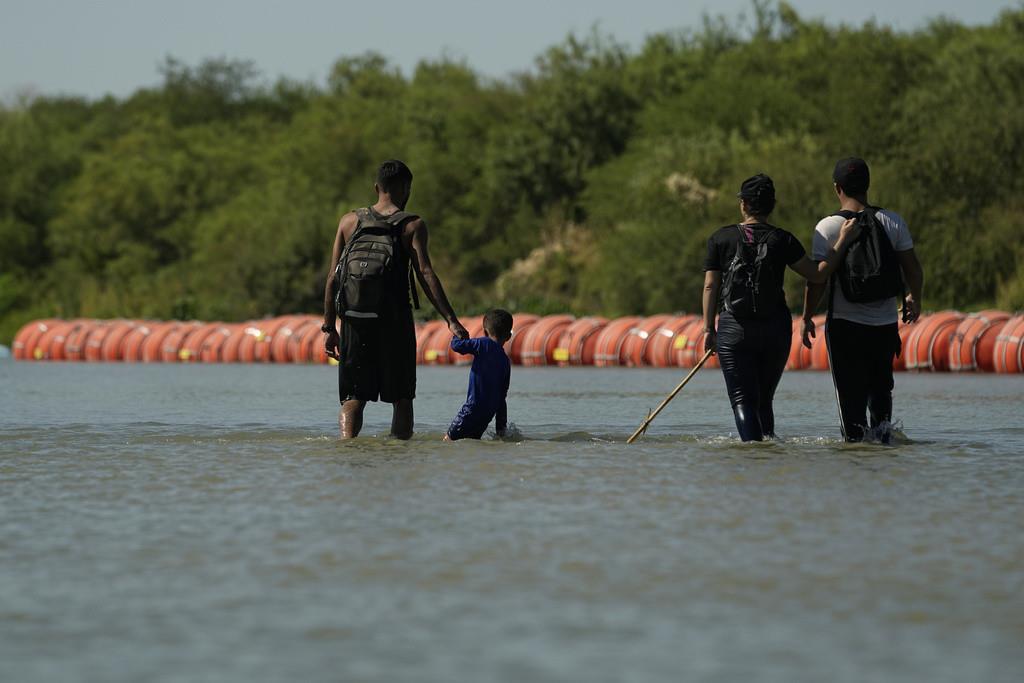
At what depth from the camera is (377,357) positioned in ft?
35.8

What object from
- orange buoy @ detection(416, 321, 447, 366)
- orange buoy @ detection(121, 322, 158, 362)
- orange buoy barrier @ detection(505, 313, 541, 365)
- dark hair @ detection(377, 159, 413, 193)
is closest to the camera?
dark hair @ detection(377, 159, 413, 193)

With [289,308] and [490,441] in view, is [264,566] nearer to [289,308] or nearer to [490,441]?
[490,441]

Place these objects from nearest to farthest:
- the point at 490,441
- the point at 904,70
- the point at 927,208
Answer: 1. the point at 490,441
2. the point at 927,208
3. the point at 904,70

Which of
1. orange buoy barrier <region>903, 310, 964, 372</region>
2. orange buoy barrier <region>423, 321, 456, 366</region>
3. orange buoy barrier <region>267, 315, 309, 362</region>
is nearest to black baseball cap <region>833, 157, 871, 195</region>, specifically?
orange buoy barrier <region>903, 310, 964, 372</region>

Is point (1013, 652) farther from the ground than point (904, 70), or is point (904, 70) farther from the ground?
point (904, 70)

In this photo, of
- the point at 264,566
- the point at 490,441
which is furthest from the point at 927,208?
the point at 264,566

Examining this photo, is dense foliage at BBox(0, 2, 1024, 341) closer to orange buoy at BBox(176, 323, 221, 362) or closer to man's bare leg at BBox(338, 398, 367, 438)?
orange buoy at BBox(176, 323, 221, 362)

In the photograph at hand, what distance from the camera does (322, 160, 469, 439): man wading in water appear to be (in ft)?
35.4

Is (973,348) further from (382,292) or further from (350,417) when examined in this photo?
(382,292)

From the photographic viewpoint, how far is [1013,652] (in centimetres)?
455

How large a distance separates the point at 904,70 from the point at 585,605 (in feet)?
193

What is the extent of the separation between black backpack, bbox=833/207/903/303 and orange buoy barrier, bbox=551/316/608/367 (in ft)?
76.0

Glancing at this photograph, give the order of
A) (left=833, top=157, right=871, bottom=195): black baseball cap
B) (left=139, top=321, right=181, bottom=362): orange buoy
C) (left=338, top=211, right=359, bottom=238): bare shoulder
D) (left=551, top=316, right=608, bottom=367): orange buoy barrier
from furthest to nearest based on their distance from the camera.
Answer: (left=139, top=321, right=181, bottom=362): orange buoy < (left=551, top=316, right=608, bottom=367): orange buoy barrier < (left=338, top=211, right=359, bottom=238): bare shoulder < (left=833, top=157, right=871, bottom=195): black baseball cap

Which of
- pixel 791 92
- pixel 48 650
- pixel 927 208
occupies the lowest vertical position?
pixel 48 650
